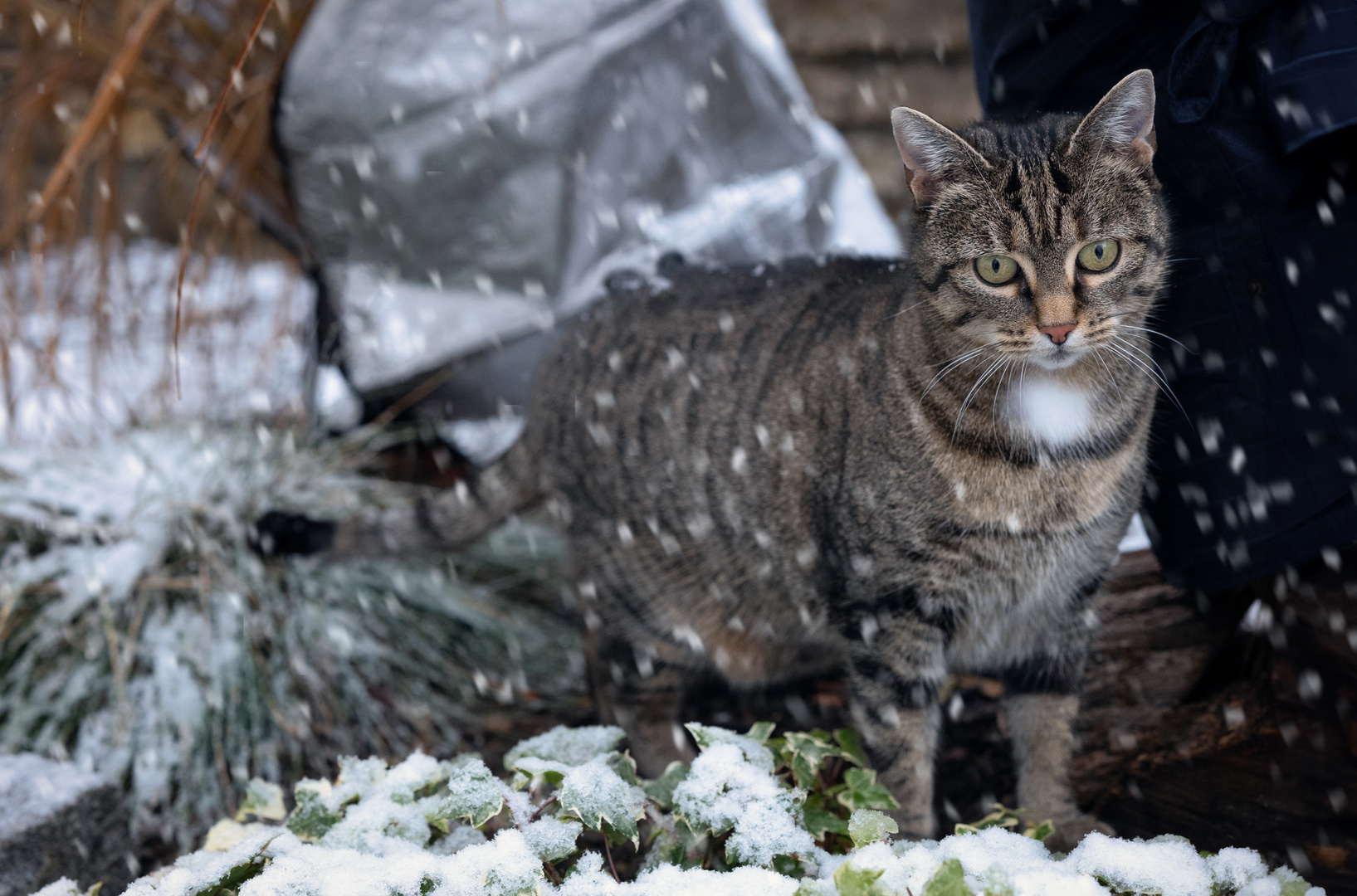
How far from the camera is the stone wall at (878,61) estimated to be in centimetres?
568

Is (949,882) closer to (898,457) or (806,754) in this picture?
(806,754)

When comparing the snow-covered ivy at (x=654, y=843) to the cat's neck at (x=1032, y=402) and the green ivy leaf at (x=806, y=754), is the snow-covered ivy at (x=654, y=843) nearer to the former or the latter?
the green ivy leaf at (x=806, y=754)

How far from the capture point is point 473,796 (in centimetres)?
144

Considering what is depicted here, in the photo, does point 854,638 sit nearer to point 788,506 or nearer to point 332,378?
point 788,506

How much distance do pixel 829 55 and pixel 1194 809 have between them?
189 inches

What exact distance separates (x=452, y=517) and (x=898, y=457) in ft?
4.03

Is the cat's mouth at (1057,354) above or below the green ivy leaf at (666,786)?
above

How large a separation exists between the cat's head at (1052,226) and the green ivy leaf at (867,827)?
2.47 ft

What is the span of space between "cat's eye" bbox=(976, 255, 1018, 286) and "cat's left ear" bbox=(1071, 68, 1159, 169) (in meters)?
0.21

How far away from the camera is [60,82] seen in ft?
9.75

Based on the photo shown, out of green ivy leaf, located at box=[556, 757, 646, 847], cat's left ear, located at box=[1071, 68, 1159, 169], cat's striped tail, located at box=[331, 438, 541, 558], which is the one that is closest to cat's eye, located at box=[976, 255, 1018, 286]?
cat's left ear, located at box=[1071, 68, 1159, 169]

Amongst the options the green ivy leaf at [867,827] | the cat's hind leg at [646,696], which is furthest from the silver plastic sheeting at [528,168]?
the green ivy leaf at [867,827]

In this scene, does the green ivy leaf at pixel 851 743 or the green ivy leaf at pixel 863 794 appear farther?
the green ivy leaf at pixel 851 743

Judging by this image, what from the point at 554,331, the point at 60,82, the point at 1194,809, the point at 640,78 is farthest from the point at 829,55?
the point at 1194,809
